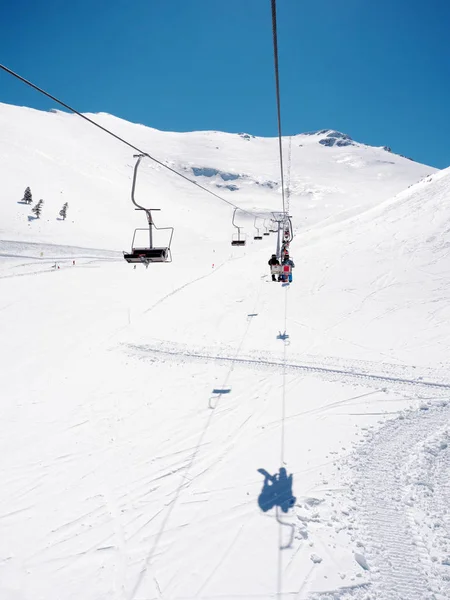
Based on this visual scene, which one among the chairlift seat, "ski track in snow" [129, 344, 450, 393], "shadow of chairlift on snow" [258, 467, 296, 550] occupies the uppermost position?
the chairlift seat

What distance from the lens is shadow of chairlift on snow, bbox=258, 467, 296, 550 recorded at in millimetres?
7063

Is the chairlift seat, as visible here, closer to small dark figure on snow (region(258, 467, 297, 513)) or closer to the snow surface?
the snow surface

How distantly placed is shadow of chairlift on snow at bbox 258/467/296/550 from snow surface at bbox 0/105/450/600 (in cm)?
13

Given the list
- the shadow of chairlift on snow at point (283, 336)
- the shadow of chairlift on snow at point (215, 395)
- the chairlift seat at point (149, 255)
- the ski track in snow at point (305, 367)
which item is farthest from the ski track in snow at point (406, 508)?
the chairlift seat at point (149, 255)

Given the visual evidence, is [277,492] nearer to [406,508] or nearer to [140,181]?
[406,508]

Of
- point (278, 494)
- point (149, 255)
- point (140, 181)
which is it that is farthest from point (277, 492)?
point (140, 181)

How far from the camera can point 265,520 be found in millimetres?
6848

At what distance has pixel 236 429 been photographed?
10133 mm

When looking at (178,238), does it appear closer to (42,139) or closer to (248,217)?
(248,217)

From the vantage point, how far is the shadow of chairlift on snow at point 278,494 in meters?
7.06

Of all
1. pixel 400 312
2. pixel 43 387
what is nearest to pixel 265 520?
pixel 43 387

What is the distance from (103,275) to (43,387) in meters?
25.8

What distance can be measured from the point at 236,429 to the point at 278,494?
110 inches

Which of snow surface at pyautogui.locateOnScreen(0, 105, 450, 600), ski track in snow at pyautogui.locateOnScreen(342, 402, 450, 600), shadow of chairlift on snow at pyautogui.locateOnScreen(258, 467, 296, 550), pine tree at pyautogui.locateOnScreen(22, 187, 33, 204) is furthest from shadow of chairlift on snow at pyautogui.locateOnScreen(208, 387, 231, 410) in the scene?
pine tree at pyautogui.locateOnScreen(22, 187, 33, 204)
